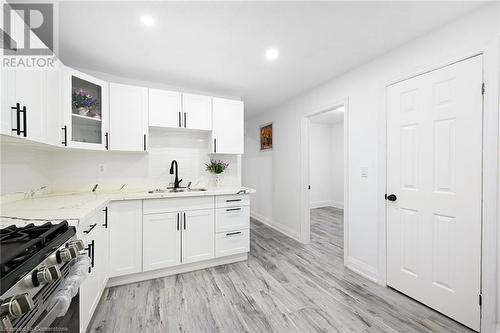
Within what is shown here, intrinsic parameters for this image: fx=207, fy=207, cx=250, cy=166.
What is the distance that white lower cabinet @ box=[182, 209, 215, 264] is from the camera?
2.46m

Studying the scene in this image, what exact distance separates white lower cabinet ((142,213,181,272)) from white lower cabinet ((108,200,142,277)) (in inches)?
2.3

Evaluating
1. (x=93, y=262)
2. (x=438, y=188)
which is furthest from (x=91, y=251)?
(x=438, y=188)

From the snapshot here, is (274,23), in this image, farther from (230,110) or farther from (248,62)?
(230,110)

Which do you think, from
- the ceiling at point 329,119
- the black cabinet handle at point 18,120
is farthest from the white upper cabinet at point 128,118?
the ceiling at point 329,119

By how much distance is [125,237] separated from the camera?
7.18ft

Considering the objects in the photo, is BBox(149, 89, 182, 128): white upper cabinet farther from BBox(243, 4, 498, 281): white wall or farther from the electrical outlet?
BBox(243, 4, 498, 281): white wall

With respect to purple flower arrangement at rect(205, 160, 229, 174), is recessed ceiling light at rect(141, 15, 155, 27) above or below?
above

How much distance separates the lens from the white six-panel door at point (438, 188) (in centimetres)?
160

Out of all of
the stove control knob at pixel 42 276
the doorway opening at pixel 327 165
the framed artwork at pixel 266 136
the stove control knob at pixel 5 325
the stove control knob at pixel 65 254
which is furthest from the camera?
the doorway opening at pixel 327 165

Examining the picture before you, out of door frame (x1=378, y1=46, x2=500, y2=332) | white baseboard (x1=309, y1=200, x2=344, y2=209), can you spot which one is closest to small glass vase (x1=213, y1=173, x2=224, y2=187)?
door frame (x1=378, y1=46, x2=500, y2=332)

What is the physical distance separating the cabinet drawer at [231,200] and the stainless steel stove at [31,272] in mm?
1643

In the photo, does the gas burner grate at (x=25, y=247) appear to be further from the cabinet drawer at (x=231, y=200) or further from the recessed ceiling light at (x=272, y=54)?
the recessed ceiling light at (x=272, y=54)

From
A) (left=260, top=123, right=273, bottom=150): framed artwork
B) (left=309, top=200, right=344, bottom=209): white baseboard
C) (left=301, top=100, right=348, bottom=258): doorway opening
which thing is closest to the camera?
(left=260, top=123, right=273, bottom=150): framed artwork

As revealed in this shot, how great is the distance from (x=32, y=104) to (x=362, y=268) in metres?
3.41
